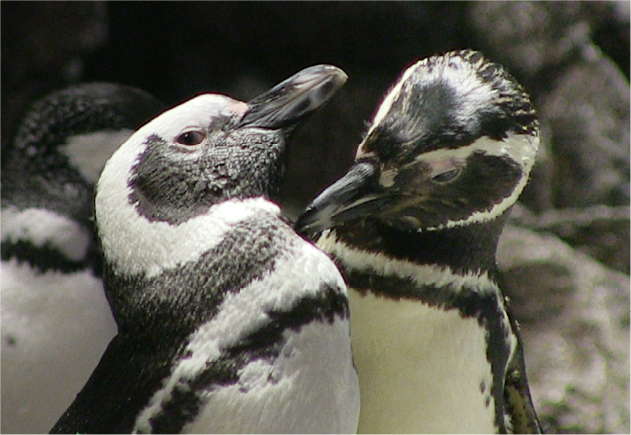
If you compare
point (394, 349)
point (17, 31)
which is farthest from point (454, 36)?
point (394, 349)

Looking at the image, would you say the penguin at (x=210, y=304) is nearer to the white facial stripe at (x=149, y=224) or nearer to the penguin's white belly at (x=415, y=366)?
the white facial stripe at (x=149, y=224)

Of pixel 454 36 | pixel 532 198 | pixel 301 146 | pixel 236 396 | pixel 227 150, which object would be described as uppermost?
pixel 227 150

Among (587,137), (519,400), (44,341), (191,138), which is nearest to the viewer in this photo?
(191,138)

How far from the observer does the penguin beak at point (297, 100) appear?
0.91 m

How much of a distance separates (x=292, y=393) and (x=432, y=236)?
29 centimetres

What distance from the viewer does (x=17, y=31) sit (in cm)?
217

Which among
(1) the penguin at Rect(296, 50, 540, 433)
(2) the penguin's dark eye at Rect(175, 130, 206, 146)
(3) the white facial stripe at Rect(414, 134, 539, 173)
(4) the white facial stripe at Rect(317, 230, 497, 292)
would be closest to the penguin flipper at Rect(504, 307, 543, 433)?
(1) the penguin at Rect(296, 50, 540, 433)

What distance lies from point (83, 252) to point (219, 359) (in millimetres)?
635

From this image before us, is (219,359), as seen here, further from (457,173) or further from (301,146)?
(301,146)

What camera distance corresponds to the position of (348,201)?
90cm

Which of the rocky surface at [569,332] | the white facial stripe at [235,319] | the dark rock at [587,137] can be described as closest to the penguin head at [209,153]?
the white facial stripe at [235,319]

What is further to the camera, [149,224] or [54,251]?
[54,251]

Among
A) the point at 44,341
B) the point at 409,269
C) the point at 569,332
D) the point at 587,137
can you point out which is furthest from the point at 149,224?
the point at 587,137

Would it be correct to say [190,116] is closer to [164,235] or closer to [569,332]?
[164,235]
